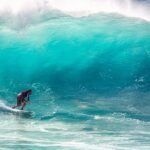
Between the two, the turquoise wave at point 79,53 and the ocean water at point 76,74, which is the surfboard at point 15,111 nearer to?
the ocean water at point 76,74

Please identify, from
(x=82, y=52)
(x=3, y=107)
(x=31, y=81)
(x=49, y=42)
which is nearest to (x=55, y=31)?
(x=49, y=42)

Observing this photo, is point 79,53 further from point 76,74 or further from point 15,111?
point 15,111

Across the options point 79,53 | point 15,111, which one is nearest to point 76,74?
point 79,53

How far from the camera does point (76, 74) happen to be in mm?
15016

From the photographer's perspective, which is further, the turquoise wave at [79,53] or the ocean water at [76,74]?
the turquoise wave at [79,53]

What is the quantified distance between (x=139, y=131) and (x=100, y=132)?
95 centimetres

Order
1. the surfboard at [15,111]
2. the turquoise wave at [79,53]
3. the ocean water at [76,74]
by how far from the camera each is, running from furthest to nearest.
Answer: the turquoise wave at [79,53] → the surfboard at [15,111] → the ocean water at [76,74]

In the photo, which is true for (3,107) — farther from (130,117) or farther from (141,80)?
(141,80)

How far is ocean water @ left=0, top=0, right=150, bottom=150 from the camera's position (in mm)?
9516

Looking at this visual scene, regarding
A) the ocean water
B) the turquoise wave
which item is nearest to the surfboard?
the ocean water

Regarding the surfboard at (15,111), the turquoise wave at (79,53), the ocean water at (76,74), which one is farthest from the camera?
the turquoise wave at (79,53)

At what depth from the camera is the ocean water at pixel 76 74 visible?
9.52m

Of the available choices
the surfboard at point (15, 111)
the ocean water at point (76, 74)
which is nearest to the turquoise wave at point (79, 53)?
the ocean water at point (76, 74)

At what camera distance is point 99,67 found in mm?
14938
